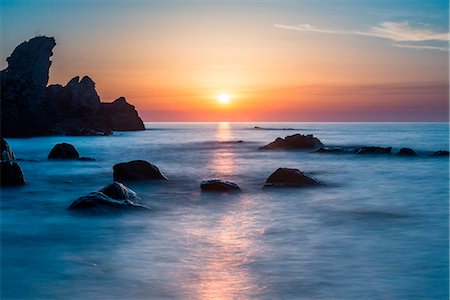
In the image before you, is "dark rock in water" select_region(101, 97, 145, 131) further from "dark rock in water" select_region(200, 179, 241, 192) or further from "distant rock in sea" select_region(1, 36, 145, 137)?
"dark rock in water" select_region(200, 179, 241, 192)

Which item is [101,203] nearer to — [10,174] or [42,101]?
[10,174]

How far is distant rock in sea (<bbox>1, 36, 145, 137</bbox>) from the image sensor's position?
8456 cm

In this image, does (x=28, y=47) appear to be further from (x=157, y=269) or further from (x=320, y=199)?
(x=157, y=269)

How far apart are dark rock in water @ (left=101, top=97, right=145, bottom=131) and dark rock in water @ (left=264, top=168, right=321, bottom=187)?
332ft

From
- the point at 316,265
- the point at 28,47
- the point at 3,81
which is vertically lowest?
the point at 316,265

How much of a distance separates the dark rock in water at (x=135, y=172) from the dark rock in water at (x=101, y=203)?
275 inches

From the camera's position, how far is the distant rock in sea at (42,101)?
84562 millimetres

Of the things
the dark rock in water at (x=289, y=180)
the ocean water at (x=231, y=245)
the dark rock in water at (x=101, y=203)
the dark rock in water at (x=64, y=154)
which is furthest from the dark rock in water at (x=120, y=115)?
the dark rock in water at (x=101, y=203)

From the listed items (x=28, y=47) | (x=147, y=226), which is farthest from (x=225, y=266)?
(x=28, y=47)

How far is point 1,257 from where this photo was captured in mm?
10695

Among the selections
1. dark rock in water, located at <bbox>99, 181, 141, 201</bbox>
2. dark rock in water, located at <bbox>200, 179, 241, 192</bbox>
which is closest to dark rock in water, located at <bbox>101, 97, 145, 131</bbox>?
dark rock in water, located at <bbox>200, 179, 241, 192</bbox>

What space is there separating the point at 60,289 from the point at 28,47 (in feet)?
313

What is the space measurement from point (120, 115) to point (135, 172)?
349 feet

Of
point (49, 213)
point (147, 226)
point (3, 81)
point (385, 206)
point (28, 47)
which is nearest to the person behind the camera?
point (147, 226)
